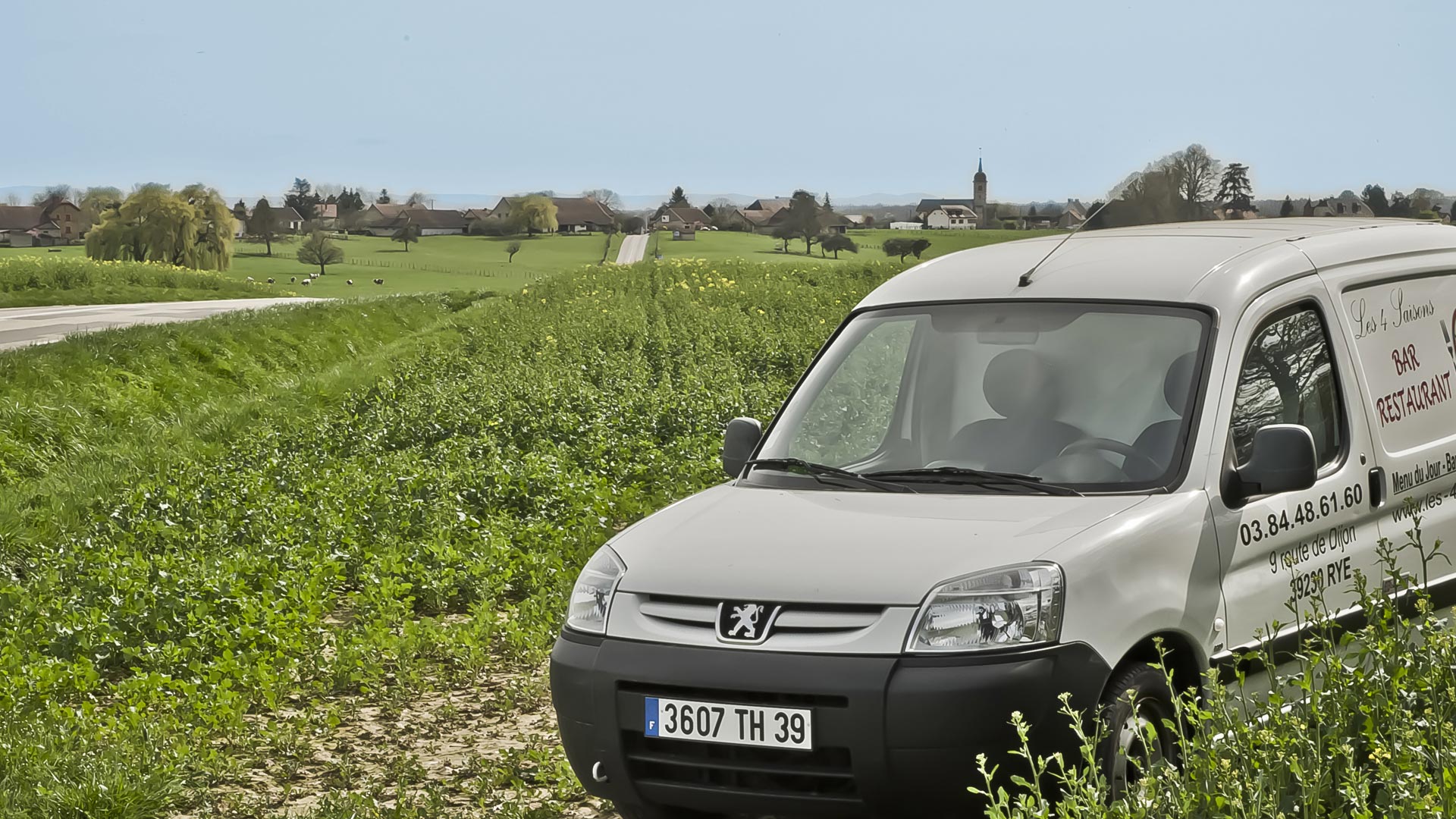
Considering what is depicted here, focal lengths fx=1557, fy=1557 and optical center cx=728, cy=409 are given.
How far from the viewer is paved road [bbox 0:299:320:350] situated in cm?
2708

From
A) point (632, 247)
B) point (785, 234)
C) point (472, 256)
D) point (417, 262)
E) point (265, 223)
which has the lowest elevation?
point (417, 262)

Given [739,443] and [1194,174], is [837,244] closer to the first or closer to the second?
[1194,174]

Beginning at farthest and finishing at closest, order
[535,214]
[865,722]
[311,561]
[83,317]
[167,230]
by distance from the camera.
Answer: [535,214], [167,230], [83,317], [311,561], [865,722]

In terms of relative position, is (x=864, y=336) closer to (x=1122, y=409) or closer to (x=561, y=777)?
(x=1122, y=409)

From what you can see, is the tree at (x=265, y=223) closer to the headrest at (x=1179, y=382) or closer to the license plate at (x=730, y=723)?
the headrest at (x=1179, y=382)

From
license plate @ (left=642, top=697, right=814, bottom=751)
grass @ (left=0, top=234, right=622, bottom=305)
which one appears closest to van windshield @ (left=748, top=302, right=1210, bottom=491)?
license plate @ (left=642, top=697, right=814, bottom=751)

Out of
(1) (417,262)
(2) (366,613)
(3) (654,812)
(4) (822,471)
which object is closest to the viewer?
(3) (654,812)

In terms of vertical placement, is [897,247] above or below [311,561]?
above

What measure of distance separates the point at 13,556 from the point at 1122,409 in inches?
330

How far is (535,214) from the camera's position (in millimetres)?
144625

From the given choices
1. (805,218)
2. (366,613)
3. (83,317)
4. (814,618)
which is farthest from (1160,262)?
(805,218)

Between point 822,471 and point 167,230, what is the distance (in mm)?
93965

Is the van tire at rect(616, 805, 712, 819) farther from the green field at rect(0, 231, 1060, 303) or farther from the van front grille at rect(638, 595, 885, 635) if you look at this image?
the green field at rect(0, 231, 1060, 303)

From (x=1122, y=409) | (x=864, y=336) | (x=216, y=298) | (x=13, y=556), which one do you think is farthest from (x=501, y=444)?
(x=216, y=298)
